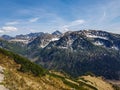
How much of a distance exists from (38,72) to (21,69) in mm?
18569

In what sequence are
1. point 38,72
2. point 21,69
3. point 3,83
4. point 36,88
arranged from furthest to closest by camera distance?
point 38,72, point 21,69, point 36,88, point 3,83

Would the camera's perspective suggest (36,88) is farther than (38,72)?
No

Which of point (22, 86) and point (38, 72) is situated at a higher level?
point (22, 86)

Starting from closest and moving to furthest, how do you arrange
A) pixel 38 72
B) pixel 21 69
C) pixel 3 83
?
pixel 3 83
pixel 21 69
pixel 38 72

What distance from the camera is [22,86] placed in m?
41.4

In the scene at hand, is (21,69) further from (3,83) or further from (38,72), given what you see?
(3,83)

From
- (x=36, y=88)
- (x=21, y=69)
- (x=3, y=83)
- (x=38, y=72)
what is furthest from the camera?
(x=38, y=72)

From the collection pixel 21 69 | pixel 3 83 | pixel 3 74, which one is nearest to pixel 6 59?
pixel 21 69

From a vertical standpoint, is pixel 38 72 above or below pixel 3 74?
below

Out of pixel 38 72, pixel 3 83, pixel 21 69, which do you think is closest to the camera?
pixel 3 83

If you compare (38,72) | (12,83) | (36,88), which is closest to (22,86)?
(12,83)

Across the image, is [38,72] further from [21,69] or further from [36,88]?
[36,88]

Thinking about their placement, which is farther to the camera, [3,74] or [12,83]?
[3,74]

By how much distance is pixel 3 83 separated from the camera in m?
40.6
